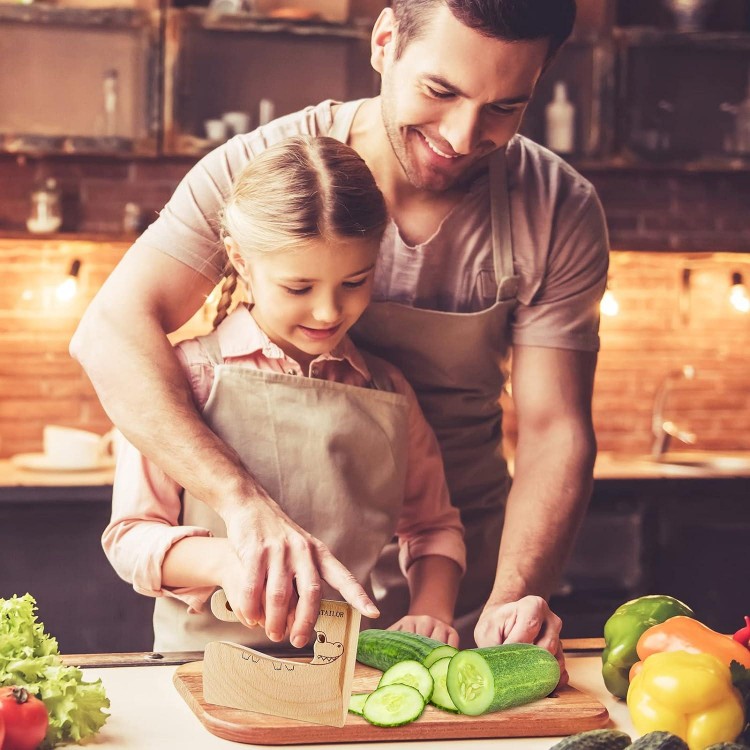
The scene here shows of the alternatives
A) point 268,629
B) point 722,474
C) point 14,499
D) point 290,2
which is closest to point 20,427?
point 14,499

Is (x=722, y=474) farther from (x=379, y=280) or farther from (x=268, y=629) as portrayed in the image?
(x=268, y=629)

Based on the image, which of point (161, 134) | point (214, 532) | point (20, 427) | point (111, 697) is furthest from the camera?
point (20, 427)

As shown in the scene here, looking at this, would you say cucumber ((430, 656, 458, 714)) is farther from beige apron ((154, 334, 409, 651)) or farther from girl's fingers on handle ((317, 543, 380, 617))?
beige apron ((154, 334, 409, 651))

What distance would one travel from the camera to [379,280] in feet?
6.71

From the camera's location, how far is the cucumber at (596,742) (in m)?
1.26

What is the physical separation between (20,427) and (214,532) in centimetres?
274

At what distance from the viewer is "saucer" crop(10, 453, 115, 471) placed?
12.6 ft

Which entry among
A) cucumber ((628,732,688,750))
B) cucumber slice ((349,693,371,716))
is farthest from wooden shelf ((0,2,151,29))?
cucumber ((628,732,688,750))

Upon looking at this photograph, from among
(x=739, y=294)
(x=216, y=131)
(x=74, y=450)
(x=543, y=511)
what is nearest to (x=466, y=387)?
(x=543, y=511)

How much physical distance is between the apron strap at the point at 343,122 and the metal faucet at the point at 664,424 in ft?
9.64

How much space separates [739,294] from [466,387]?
2.95 metres

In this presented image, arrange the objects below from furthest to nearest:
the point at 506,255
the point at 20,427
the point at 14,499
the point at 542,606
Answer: the point at 20,427, the point at 14,499, the point at 506,255, the point at 542,606

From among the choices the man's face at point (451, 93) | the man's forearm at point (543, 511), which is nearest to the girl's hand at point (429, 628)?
the man's forearm at point (543, 511)

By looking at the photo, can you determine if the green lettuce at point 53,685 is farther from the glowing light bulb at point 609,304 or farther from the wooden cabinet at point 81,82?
the glowing light bulb at point 609,304
